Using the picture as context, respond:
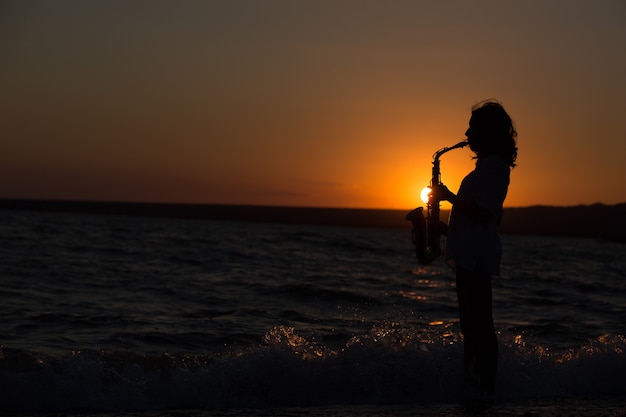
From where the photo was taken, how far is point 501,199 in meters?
6.10

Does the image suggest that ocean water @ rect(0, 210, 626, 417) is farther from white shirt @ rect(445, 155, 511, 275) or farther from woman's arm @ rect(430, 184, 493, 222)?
woman's arm @ rect(430, 184, 493, 222)

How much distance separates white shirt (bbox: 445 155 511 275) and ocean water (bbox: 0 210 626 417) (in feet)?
3.66

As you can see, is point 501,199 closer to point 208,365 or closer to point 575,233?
point 208,365

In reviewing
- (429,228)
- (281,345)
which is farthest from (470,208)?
(281,345)

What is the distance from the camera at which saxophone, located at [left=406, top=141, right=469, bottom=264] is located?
640 centimetres

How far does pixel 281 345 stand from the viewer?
296 inches

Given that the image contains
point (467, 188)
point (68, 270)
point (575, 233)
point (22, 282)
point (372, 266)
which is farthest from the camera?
point (575, 233)

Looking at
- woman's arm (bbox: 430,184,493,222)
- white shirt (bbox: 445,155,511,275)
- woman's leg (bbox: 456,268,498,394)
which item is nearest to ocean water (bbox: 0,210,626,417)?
woman's leg (bbox: 456,268,498,394)

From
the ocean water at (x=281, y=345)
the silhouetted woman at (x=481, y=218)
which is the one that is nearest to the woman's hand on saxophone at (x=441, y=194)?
the silhouetted woman at (x=481, y=218)

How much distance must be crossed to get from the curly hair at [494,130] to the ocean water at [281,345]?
Answer: 1942 millimetres

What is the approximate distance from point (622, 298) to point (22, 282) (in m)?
11.9

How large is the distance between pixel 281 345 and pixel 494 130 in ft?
9.41

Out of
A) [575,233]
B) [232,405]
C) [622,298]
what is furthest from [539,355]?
[575,233]

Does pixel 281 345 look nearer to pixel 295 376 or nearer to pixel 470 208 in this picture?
pixel 295 376
